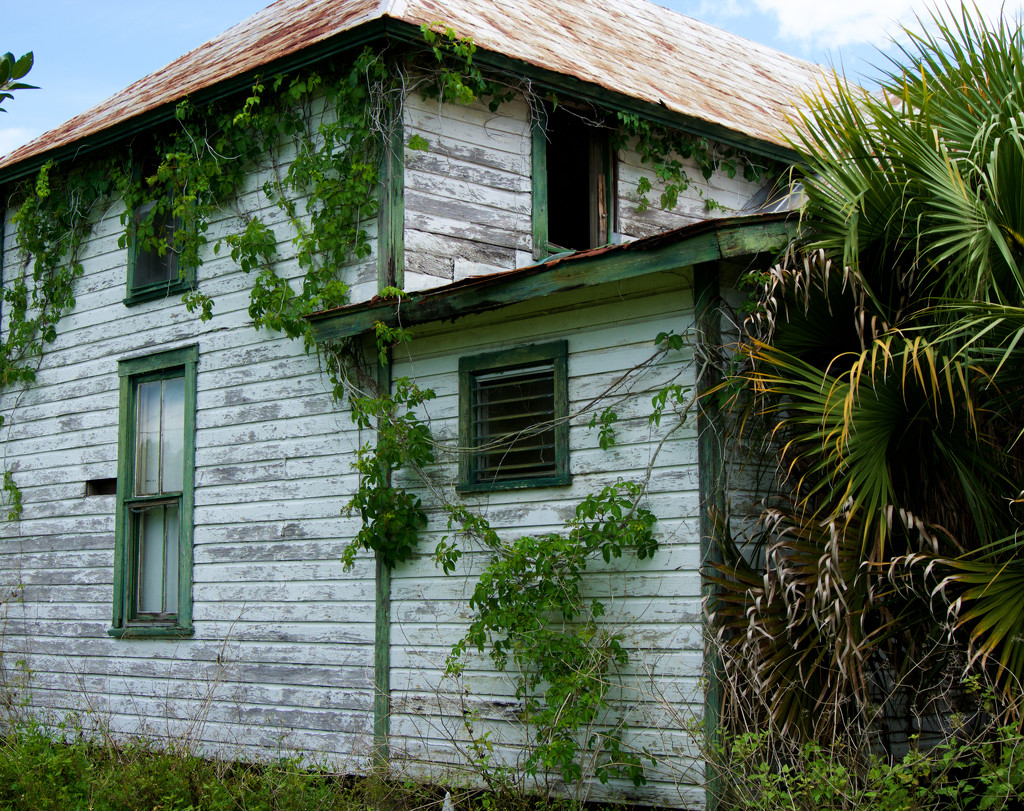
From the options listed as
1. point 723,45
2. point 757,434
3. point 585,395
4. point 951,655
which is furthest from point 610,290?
point 723,45

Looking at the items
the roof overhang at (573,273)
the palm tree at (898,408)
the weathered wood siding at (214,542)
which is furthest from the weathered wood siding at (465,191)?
the palm tree at (898,408)

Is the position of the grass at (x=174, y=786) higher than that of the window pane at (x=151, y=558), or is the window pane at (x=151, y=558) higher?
the window pane at (x=151, y=558)

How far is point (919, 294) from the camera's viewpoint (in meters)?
6.30

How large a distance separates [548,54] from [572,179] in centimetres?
228

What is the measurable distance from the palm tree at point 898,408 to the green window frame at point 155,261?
5.59m

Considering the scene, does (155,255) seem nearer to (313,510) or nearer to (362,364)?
(362,364)

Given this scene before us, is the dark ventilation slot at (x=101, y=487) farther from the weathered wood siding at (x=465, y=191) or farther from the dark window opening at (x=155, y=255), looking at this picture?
the weathered wood siding at (x=465, y=191)

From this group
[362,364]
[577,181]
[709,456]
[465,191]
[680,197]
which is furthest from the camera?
[577,181]

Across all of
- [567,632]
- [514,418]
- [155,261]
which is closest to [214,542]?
[155,261]

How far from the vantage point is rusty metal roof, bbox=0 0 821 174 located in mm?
9125

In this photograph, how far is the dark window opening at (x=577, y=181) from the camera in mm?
9961

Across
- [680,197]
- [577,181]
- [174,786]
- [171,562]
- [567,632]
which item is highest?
[577,181]

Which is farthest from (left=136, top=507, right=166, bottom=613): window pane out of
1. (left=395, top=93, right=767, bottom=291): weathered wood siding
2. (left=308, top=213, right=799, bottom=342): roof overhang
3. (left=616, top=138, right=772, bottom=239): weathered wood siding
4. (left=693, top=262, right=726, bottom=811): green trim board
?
(left=693, top=262, right=726, bottom=811): green trim board

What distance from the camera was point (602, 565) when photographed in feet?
23.1
